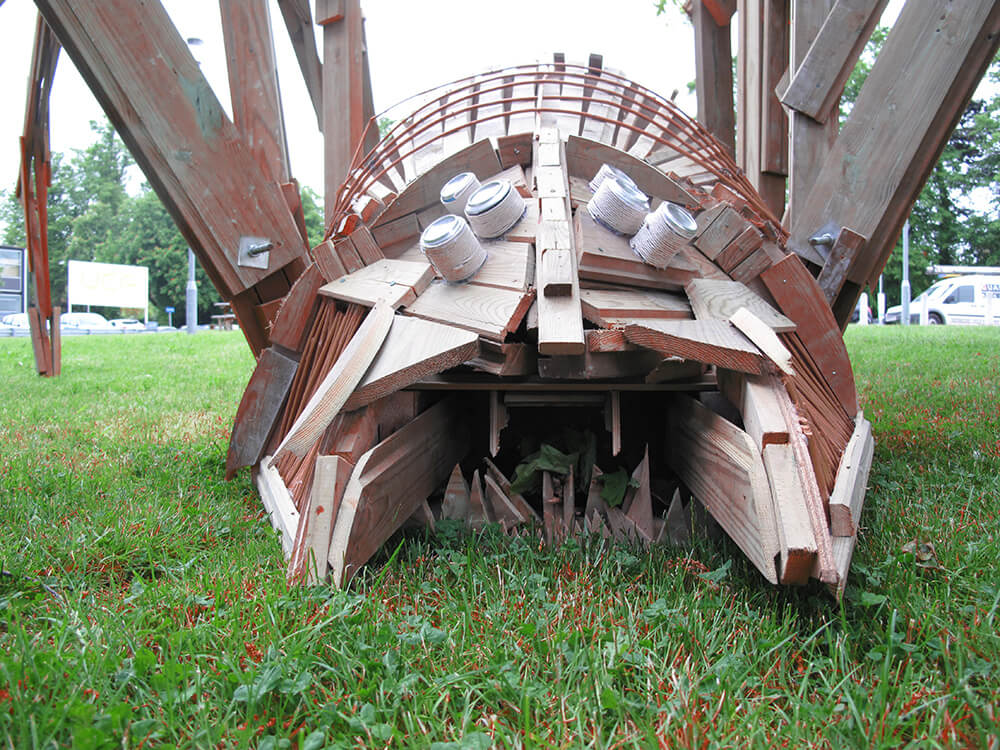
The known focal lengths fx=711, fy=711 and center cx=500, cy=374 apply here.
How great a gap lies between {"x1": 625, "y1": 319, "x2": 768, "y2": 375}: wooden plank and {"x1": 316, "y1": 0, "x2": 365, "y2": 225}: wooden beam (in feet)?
9.74

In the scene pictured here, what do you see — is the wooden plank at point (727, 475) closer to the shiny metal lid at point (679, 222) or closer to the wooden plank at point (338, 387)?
the shiny metal lid at point (679, 222)

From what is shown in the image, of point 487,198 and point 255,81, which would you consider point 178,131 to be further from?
point 487,198

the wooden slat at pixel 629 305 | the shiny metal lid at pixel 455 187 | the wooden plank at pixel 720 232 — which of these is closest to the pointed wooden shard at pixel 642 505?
the wooden slat at pixel 629 305

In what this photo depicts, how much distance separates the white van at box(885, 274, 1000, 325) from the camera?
70.1 feet

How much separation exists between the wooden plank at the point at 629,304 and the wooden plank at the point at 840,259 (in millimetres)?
877

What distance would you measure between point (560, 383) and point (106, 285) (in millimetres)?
29892

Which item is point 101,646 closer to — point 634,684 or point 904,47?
point 634,684

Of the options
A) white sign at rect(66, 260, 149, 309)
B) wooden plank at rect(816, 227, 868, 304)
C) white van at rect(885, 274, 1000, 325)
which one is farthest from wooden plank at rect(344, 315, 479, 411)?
white sign at rect(66, 260, 149, 309)

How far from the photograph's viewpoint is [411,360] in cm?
183

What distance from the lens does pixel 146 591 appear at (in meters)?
1.78

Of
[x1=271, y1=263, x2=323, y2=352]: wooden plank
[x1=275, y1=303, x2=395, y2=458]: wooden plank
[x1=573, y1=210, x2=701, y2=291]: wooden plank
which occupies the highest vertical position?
[x1=573, y1=210, x2=701, y2=291]: wooden plank

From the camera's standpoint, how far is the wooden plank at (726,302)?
2.13 meters

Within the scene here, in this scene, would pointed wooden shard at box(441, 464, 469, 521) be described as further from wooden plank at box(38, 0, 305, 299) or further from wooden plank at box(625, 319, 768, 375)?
wooden plank at box(38, 0, 305, 299)

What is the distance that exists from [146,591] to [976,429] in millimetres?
3694
